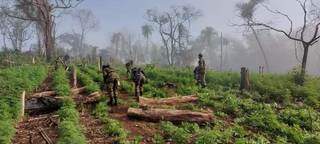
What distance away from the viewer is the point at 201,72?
22703 millimetres

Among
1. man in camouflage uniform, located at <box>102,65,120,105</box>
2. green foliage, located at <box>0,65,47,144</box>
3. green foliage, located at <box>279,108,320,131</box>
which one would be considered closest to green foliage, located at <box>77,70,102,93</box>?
man in camouflage uniform, located at <box>102,65,120,105</box>

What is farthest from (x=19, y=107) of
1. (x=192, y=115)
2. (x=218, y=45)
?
(x=218, y=45)

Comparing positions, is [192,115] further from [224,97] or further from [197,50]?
[197,50]

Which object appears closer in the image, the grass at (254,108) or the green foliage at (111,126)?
the green foliage at (111,126)

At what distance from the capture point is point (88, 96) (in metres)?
17.1

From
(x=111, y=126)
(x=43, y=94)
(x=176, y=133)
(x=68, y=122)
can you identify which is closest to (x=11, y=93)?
(x=43, y=94)

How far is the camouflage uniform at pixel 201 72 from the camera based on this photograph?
72.9 ft

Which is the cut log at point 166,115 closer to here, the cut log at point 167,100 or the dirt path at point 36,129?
the cut log at point 167,100

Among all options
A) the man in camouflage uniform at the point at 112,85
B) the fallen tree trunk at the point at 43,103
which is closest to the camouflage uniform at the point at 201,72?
the man in camouflage uniform at the point at 112,85

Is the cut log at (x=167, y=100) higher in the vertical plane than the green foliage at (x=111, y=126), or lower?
higher

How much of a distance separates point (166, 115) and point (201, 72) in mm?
8244

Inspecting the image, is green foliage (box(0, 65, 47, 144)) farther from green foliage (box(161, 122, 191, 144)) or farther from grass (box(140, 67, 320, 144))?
grass (box(140, 67, 320, 144))

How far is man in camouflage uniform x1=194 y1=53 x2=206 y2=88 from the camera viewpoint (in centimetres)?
2223

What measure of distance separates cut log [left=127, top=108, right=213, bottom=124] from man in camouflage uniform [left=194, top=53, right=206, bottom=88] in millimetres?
7289
